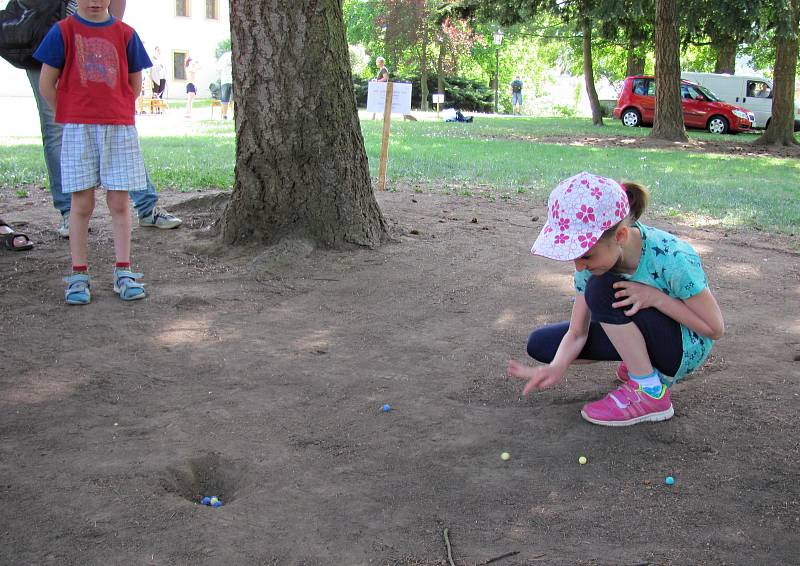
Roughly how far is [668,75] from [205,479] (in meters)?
18.5

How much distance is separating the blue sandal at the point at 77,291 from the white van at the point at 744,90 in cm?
2920

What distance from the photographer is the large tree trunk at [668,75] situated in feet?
61.4

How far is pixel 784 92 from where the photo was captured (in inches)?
721

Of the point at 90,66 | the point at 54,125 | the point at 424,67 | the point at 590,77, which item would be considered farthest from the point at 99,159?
the point at 424,67

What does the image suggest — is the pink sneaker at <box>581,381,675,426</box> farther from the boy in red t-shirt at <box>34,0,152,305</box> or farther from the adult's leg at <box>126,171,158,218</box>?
the adult's leg at <box>126,171,158,218</box>

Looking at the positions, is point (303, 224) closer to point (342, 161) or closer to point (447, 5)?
point (342, 161)

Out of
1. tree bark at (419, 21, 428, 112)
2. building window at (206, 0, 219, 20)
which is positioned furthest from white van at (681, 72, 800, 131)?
building window at (206, 0, 219, 20)

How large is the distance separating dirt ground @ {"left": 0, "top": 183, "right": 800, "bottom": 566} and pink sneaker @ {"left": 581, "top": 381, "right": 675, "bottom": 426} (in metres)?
0.06

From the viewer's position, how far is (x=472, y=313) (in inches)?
184

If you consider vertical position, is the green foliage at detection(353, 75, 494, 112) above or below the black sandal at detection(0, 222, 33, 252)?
above

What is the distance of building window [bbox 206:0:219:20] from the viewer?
4344cm

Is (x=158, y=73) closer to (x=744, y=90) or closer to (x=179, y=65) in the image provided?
(x=179, y=65)

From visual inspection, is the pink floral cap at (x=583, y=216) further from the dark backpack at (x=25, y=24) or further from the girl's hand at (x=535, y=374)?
the dark backpack at (x=25, y=24)

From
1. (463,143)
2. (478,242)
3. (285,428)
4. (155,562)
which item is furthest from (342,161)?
(463,143)
